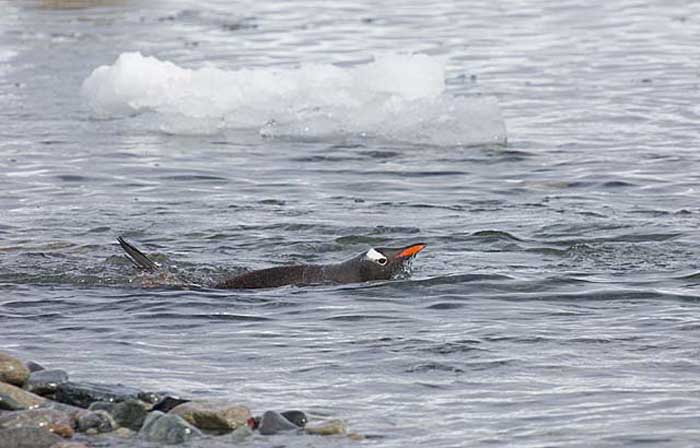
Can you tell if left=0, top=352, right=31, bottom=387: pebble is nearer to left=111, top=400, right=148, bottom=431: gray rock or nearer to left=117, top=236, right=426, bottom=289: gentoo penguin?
left=111, top=400, right=148, bottom=431: gray rock

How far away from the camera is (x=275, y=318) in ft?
25.4

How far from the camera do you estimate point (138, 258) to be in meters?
8.41

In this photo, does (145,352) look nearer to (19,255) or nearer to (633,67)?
(19,255)

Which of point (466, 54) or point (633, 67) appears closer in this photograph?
point (633, 67)

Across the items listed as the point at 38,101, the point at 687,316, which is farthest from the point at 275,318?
the point at 38,101

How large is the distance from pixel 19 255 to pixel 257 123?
15.4 feet

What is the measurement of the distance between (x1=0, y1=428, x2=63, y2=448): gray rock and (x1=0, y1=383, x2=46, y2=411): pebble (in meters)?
0.36

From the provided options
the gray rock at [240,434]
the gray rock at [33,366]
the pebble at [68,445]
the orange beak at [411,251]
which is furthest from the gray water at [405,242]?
the pebble at [68,445]

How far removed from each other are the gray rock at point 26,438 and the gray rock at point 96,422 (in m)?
0.26

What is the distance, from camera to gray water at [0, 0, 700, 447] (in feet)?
20.9

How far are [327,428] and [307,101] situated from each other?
26.3 ft

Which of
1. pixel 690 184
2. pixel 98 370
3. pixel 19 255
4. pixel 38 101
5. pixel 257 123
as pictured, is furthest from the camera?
pixel 38 101

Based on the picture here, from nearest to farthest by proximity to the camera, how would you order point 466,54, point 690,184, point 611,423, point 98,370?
point 611,423
point 98,370
point 690,184
point 466,54

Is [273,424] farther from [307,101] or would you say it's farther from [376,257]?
[307,101]
